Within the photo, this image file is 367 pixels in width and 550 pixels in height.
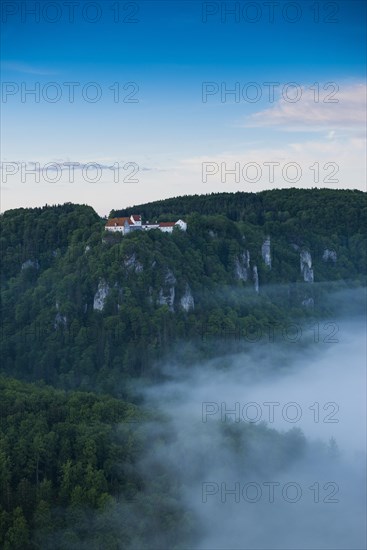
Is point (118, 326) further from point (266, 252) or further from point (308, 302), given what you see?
point (308, 302)

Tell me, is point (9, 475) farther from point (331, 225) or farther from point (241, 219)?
point (331, 225)

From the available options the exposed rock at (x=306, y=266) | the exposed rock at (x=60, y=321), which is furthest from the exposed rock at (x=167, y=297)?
the exposed rock at (x=306, y=266)

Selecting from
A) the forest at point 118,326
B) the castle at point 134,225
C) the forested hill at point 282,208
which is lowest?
the forest at point 118,326

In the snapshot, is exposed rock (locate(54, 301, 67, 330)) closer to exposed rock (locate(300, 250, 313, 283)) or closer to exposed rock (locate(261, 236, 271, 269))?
exposed rock (locate(261, 236, 271, 269))

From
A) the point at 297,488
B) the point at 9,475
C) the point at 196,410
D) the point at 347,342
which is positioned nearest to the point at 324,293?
the point at 347,342

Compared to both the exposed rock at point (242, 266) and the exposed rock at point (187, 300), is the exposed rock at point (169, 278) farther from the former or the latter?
the exposed rock at point (242, 266)
